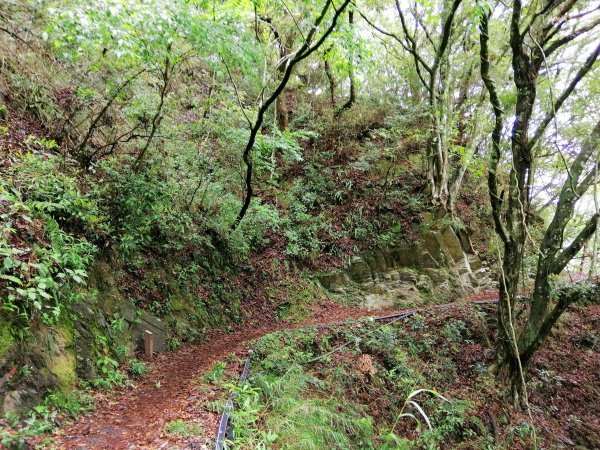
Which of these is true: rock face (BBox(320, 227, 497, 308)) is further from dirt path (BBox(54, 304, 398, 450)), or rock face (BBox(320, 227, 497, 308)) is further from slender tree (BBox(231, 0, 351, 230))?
dirt path (BBox(54, 304, 398, 450))

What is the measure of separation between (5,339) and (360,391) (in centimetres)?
587

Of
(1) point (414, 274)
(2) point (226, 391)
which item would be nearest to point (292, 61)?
(2) point (226, 391)

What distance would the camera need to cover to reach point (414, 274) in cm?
1358

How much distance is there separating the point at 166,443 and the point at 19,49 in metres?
8.24

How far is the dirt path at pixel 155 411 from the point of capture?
4.03 m

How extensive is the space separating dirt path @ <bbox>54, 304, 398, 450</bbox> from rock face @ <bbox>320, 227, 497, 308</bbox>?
6528 millimetres

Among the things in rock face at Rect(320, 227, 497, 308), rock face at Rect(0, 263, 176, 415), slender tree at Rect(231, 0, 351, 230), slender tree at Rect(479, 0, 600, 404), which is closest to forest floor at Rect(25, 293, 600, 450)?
rock face at Rect(0, 263, 176, 415)

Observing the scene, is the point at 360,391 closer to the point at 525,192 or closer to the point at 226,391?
the point at 226,391

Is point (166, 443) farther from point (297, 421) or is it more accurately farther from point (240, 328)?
point (240, 328)

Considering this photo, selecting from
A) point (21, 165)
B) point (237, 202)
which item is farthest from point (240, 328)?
point (21, 165)

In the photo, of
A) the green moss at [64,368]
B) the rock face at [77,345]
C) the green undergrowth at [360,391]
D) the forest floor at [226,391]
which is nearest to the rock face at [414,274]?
the forest floor at [226,391]

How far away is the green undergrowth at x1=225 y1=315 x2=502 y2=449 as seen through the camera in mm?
5023

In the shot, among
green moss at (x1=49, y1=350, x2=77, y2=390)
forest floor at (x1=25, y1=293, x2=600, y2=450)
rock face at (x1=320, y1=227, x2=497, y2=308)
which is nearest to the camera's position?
forest floor at (x1=25, y1=293, x2=600, y2=450)

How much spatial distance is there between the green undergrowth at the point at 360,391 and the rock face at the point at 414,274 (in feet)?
9.15
